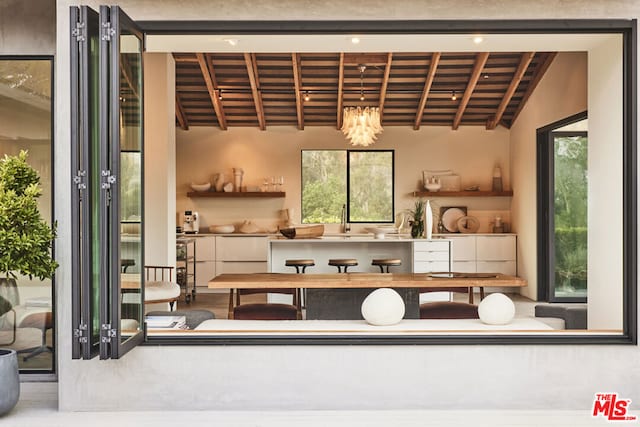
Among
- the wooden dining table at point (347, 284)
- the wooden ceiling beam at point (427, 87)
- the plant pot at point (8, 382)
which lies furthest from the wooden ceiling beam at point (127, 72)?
the wooden ceiling beam at point (427, 87)

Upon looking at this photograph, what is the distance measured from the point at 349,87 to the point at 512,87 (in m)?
2.39

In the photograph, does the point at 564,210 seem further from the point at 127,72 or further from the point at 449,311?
the point at 127,72

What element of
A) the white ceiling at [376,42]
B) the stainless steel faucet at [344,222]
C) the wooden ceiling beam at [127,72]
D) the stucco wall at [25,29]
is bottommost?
the stainless steel faucet at [344,222]

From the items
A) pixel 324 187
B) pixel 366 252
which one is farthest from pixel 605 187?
pixel 324 187

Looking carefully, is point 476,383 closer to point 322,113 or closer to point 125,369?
point 125,369

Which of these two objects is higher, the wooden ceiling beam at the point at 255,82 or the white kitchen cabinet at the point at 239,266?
the wooden ceiling beam at the point at 255,82

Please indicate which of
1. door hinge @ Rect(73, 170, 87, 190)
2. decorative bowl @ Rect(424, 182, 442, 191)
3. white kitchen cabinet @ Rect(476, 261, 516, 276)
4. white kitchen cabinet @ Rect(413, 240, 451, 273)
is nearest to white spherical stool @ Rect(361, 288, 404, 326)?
door hinge @ Rect(73, 170, 87, 190)

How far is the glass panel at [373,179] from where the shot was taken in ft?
37.7

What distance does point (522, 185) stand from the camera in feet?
34.2

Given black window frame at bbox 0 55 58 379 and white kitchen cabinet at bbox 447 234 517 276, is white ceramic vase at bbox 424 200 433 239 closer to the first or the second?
white kitchen cabinet at bbox 447 234 517 276

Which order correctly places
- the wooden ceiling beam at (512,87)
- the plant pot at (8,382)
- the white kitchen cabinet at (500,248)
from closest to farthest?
the plant pot at (8,382)
the wooden ceiling beam at (512,87)
the white kitchen cabinet at (500,248)

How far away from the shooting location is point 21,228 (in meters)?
3.75

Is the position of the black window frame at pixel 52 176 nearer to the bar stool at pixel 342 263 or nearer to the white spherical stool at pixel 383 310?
the white spherical stool at pixel 383 310

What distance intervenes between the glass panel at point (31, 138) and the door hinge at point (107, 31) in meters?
1.35
